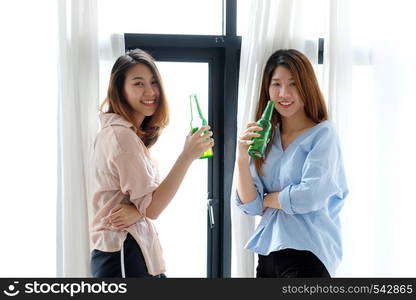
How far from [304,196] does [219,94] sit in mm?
600

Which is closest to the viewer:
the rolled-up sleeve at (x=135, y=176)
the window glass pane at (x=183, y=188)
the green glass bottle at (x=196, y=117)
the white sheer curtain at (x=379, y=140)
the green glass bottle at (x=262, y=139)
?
the rolled-up sleeve at (x=135, y=176)

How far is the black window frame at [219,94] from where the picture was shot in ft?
6.61

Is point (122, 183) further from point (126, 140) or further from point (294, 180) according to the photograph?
point (294, 180)

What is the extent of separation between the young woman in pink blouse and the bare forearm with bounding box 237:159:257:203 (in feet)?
0.40

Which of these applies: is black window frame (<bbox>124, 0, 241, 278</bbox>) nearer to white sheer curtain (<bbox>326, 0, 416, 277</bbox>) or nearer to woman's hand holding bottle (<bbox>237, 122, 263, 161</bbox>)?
woman's hand holding bottle (<bbox>237, 122, 263, 161</bbox>)

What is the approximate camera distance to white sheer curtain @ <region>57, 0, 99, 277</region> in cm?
179

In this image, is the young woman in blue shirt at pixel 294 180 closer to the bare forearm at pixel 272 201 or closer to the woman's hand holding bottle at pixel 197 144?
the bare forearm at pixel 272 201

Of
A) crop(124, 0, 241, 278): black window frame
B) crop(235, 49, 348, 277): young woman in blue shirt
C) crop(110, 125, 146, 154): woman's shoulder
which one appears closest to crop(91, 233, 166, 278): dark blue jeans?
crop(110, 125, 146, 154): woman's shoulder

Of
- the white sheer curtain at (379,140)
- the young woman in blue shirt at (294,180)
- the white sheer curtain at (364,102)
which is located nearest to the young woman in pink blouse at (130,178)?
the young woman in blue shirt at (294,180)

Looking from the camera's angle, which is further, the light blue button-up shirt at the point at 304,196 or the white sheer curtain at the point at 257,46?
the white sheer curtain at the point at 257,46

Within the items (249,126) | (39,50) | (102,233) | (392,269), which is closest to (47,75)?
(39,50)

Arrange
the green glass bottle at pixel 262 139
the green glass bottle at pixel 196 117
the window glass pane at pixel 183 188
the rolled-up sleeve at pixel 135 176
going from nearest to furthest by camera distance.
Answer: the rolled-up sleeve at pixel 135 176 < the green glass bottle at pixel 262 139 < the green glass bottle at pixel 196 117 < the window glass pane at pixel 183 188

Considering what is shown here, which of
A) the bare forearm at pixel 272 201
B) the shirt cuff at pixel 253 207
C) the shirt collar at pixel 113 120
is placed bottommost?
the shirt cuff at pixel 253 207

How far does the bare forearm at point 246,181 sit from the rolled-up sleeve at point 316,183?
100 millimetres
